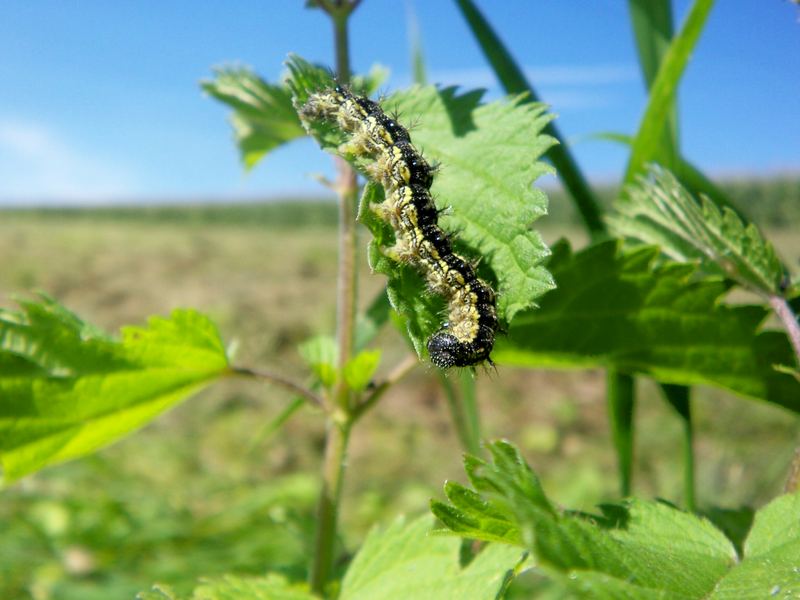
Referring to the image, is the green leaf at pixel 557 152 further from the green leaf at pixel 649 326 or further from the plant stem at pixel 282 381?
the plant stem at pixel 282 381

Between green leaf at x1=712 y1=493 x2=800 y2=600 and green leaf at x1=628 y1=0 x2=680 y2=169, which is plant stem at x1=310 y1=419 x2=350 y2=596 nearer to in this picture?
green leaf at x1=712 y1=493 x2=800 y2=600

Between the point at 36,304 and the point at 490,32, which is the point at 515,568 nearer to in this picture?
the point at 36,304

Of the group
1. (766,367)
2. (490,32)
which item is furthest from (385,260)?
(490,32)

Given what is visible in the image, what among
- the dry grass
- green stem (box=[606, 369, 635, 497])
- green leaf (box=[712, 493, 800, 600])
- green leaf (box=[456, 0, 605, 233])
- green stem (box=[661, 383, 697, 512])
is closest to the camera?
green leaf (box=[712, 493, 800, 600])

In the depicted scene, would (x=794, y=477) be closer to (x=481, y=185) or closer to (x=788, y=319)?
(x=788, y=319)

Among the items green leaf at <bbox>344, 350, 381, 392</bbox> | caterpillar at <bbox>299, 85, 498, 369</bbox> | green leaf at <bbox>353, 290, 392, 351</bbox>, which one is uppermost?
caterpillar at <bbox>299, 85, 498, 369</bbox>

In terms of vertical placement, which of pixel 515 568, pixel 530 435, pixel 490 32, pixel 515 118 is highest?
pixel 490 32

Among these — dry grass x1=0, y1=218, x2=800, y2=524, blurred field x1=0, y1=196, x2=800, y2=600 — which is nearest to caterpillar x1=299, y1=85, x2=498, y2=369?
blurred field x1=0, y1=196, x2=800, y2=600
